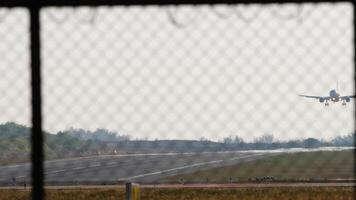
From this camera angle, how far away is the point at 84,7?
14.2ft

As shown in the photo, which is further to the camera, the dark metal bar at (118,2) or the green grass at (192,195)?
the green grass at (192,195)

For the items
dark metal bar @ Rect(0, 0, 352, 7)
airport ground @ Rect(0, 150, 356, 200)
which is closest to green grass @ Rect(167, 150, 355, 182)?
airport ground @ Rect(0, 150, 356, 200)

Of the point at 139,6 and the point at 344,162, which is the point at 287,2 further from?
the point at 344,162

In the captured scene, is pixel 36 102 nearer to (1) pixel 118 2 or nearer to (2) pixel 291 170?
(1) pixel 118 2

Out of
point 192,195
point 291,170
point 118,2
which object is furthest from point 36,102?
point 291,170

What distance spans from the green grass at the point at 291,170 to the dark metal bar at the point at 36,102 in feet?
105

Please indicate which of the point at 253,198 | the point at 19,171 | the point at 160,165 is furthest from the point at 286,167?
the point at 253,198

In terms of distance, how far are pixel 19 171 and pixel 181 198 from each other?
25942 mm

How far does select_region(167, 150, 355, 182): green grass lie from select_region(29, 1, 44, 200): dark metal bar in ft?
105

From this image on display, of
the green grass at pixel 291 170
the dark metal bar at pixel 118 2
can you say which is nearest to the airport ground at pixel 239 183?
the green grass at pixel 291 170

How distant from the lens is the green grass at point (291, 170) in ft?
129

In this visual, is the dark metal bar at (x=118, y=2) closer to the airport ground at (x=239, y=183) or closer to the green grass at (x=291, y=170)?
the airport ground at (x=239, y=183)

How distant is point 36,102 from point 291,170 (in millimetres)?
43412

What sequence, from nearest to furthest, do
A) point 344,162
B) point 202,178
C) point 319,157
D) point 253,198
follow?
point 253,198 < point 202,178 < point 344,162 < point 319,157
